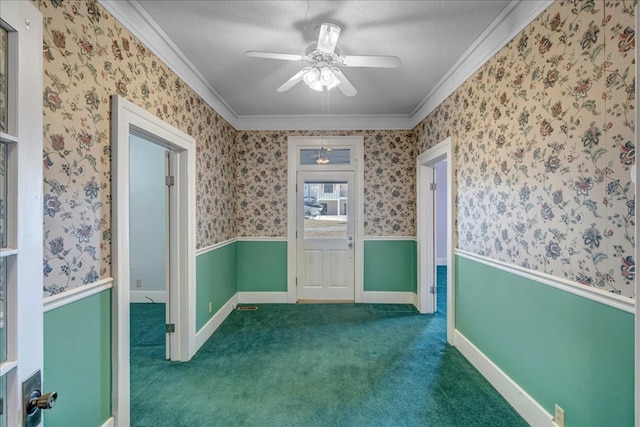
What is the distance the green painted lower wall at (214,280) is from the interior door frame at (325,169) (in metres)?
0.78

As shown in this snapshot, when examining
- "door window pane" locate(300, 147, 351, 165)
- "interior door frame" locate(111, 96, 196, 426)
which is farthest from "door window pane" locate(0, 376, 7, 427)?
"door window pane" locate(300, 147, 351, 165)

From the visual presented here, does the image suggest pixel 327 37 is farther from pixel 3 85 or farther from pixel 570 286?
pixel 570 286

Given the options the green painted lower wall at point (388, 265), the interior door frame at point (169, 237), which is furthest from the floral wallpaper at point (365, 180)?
the interior door frame at point (169, 237)

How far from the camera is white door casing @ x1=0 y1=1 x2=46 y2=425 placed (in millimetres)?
811

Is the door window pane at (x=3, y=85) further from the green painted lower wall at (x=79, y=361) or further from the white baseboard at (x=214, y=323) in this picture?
the white baseboard at (x=214, y=323)

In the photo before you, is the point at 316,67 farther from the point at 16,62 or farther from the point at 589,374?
the point at 589,374

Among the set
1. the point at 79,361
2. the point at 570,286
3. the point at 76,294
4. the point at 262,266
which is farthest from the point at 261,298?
the point at 570,286

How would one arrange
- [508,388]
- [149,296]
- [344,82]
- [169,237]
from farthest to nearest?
[149,296] → [169,237] → [344,82] → [508,388]

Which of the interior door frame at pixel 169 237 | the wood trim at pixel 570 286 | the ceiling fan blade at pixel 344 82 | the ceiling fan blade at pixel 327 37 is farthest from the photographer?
the ceiling fan blade at pixel 344 82

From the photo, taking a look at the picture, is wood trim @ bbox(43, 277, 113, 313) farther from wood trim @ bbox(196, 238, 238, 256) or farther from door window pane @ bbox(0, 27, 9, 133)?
wood trim @ bbox(196, 238, 238, 256)

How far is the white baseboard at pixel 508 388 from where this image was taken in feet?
6.13

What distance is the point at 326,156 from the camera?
4383mm

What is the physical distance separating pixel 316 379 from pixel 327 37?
250cm

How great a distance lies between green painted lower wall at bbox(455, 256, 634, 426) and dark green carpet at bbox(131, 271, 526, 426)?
1.16 feet
